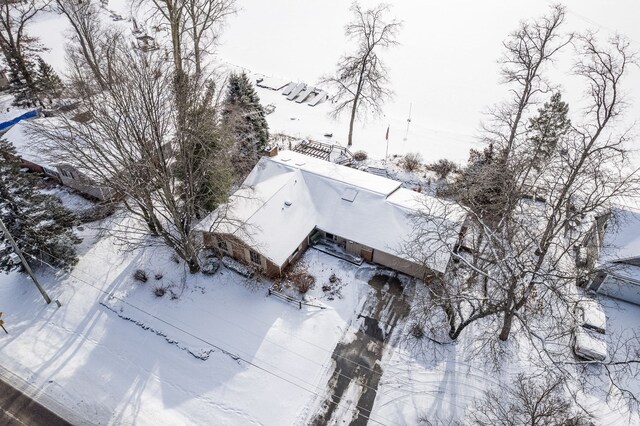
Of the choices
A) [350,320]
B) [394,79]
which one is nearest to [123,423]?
[350,320]

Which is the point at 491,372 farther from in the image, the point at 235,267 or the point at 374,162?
the point at 374,162

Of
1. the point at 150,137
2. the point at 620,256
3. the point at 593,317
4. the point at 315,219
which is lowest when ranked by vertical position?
the point at 150,137

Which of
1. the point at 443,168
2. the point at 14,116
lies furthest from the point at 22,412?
the point at 14,116

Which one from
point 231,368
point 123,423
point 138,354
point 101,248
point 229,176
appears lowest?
point 123,423

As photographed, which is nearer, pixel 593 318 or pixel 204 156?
pixel 593 318

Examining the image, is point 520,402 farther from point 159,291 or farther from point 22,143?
point 22,143

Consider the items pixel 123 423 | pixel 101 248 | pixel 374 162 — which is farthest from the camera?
pixel 374 162

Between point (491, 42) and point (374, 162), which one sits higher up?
Result: point (491, 42)

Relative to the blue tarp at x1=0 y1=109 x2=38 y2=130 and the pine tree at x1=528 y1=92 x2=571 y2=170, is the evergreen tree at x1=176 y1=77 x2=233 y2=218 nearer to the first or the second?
the pine tree at x1=528 y1=92 x2=571 y2=170
